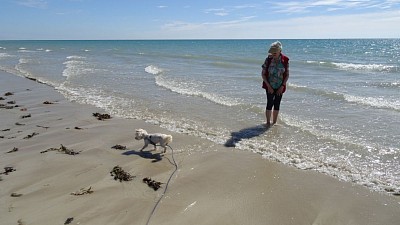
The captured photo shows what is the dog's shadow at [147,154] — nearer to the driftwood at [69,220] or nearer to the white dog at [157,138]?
the white dog at [157,138]

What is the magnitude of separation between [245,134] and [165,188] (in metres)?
3.16

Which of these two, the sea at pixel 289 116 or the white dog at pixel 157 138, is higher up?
the white dog at pixel 157 138

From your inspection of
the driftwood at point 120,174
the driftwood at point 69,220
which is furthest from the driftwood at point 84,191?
the driftwood at point 69,220

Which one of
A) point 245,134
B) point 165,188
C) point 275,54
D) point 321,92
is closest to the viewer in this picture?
point 165,188

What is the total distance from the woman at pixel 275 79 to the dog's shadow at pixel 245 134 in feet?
1.21

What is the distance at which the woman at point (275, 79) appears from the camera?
328 inches

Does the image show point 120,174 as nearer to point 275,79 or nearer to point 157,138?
point 157,138

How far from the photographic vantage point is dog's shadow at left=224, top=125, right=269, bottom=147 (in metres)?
7.24

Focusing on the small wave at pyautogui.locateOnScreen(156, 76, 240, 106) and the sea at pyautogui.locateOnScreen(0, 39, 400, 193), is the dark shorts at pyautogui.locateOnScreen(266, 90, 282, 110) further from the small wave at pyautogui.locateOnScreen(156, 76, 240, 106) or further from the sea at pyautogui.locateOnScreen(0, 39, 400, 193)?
the small wave at pyautogui.locateOnScreen(156, 76, 240, 106)

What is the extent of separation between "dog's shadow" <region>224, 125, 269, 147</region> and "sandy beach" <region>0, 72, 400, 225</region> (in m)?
0.36

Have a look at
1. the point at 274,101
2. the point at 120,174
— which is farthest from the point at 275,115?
the point at 120,174

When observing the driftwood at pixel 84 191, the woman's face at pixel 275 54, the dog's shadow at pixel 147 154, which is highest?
the woman's face at pixel 275 54

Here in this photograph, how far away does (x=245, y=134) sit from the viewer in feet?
25.6

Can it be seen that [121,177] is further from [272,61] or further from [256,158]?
[272,61]
